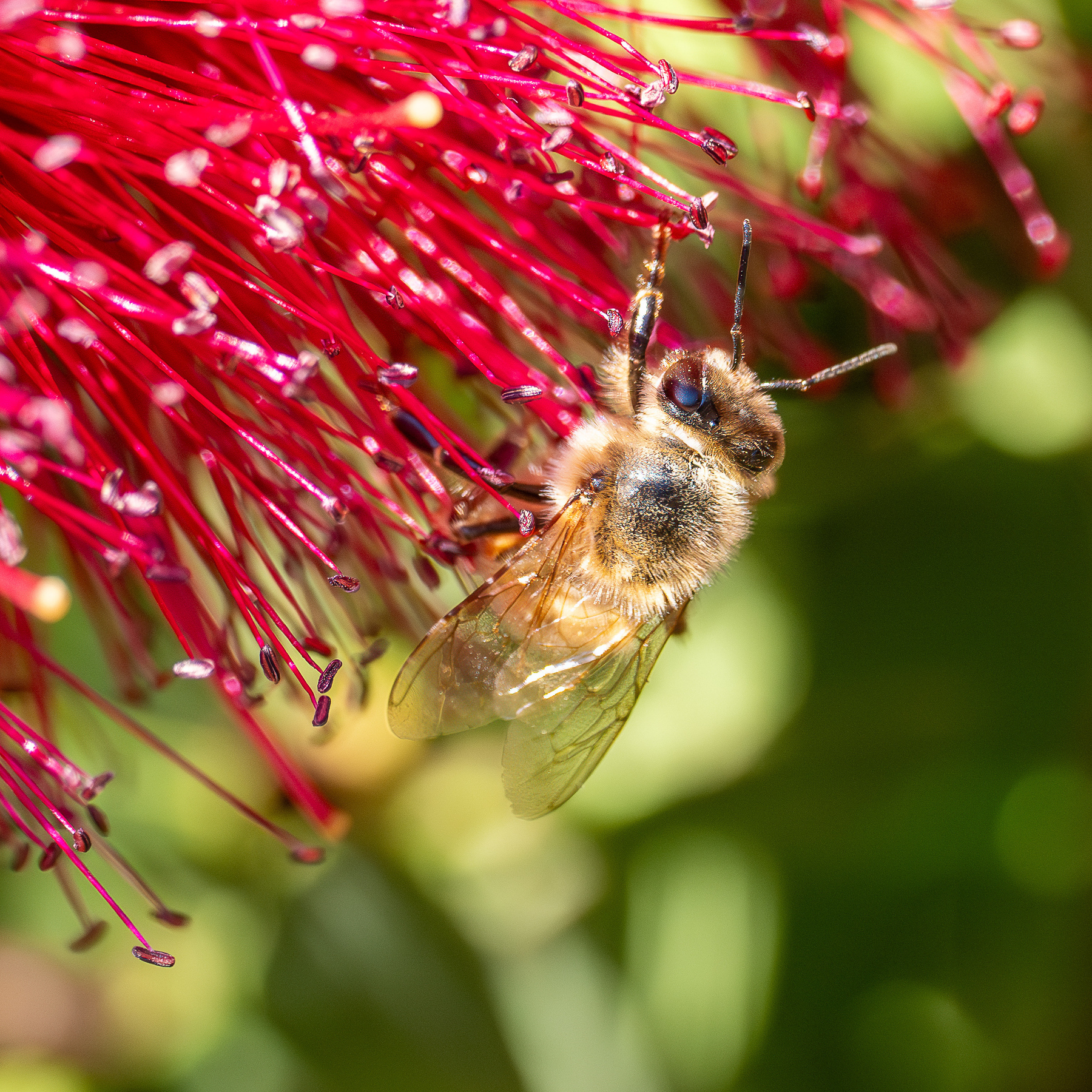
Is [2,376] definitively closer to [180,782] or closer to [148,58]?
[148,58]

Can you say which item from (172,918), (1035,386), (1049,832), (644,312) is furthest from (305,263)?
(1049,832)

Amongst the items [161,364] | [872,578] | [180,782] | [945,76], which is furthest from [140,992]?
[945,76]

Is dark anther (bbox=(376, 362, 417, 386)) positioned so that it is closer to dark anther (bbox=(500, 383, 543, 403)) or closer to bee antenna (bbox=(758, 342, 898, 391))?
dark anther (bbox=(500, 383, 543, 403))

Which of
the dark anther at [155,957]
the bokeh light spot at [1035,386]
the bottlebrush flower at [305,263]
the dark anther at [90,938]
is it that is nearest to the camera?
the bottlebrush flower at [305,263]

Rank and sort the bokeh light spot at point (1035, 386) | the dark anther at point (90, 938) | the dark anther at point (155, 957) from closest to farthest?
the dark anther at point (155, 957), the dark anther at point (90, 938), the bokeh light spot at point (1035, 386)

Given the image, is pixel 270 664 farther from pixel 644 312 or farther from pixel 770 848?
pixel 770 848

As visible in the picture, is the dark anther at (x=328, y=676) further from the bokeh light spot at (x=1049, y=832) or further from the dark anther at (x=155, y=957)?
the bokeh light spot at (x=1049, y=832)

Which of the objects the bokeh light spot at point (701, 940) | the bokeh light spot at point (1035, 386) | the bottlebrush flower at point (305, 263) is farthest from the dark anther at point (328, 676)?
the bokeh light spot at point (1035, 386)
